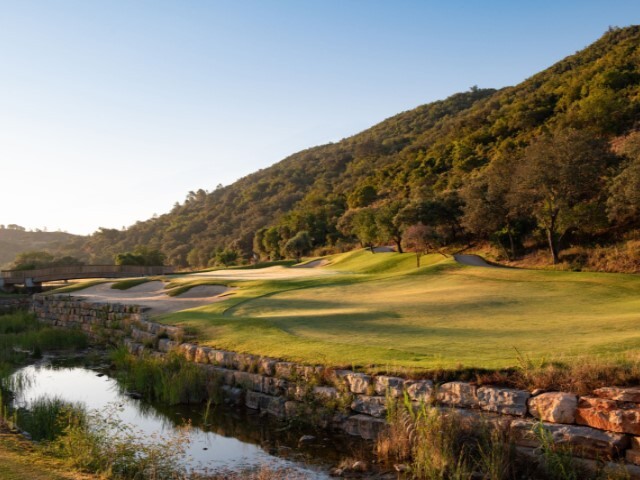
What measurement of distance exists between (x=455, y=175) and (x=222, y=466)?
53.2 m

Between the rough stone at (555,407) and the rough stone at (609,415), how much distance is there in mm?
85

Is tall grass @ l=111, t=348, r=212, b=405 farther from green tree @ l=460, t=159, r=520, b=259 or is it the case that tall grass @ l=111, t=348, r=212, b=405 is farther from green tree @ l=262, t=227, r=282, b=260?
green tree @ l=262, t=227, r=282, b=260

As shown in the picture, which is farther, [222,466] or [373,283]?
[373,283]

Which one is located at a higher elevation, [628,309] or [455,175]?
[455,175]

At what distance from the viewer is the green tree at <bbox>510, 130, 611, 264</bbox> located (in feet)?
93.5

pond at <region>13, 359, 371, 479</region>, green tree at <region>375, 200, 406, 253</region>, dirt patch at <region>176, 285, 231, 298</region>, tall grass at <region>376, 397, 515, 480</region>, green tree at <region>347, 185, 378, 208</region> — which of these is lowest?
pond at <region>13, 359, 371, 479</region>

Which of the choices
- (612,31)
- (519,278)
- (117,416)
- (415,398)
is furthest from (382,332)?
(612,31)

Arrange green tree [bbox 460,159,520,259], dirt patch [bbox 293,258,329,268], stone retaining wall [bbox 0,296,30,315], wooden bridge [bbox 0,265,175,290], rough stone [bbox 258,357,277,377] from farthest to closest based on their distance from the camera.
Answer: dirt patch [bbox 293,258,329,268]
wooden bridge [bbox 0,265,175,290]
green tree [bbox 460,159,520,259]
stone retaining wall [bbox 0,296,30,315]
rough stone [bbox 258,357,277,377]

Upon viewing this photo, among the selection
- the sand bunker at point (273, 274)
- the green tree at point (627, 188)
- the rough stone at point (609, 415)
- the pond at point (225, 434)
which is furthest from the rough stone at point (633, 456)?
the sand bunker at point (273, 274)

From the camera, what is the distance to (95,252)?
345ft

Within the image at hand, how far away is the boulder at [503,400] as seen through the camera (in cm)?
716

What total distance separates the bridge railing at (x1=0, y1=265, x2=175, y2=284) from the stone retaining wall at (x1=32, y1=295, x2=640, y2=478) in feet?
103

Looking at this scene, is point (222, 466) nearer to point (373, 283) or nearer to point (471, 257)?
point (373, 283)

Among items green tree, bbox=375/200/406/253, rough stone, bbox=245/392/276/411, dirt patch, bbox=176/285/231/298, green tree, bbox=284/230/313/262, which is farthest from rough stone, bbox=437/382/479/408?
green tree, bbox=284/230/313/262
